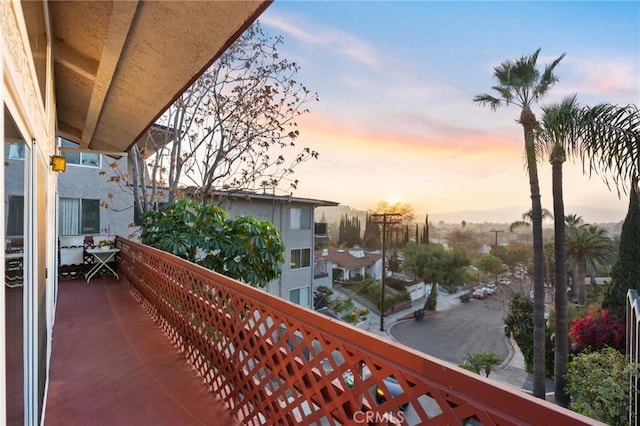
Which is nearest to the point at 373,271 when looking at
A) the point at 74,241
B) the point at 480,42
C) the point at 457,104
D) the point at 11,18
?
the point at 457,104

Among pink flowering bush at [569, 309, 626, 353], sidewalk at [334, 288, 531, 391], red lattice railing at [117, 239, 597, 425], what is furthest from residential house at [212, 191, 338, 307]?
red lattice railing at [117, 239, 597, 425]

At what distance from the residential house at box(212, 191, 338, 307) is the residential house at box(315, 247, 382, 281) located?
9.05m

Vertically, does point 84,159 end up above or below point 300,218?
above

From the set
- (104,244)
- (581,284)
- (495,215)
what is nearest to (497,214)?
(495,215)

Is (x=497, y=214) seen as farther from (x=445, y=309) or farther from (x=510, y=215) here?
(x=445, y=309)

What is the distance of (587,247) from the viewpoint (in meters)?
20.2

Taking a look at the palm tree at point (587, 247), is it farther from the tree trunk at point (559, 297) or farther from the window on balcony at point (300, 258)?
the window on balcony at point (300, 258)

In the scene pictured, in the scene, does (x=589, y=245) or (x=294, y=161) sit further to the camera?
(x=589, y=245)

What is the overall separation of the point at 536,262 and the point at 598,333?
12.2 feet

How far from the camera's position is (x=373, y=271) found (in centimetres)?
2884

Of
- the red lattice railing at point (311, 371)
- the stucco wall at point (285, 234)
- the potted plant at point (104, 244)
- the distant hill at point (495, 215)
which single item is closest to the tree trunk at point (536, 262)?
the distant hill at point (495, 215)

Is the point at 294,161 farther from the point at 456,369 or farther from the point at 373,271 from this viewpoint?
the point at 373,271

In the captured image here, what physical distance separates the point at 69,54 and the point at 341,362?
355 cm

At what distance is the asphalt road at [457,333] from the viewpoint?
1636 centimetres
